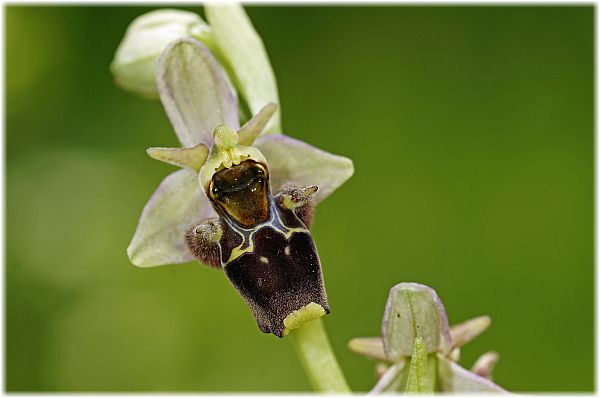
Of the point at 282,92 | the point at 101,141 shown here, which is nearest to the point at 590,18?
the point at 282,92

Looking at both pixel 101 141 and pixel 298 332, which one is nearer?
pixel 298 332

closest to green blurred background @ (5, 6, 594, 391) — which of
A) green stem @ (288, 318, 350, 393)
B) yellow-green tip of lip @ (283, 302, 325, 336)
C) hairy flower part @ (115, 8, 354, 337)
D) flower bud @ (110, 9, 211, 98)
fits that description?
flower bud @ (110, 9, 211, 98)

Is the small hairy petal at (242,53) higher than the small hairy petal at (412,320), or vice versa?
the small hairy petal at (242,53)

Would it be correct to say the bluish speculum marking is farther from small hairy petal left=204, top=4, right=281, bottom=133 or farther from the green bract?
small hairy petal left=204, top=4, right=281, bottom=133

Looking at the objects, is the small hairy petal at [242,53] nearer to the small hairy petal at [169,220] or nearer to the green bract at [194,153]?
the green bract at [194,153]

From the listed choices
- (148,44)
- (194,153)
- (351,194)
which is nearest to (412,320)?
(194,153)

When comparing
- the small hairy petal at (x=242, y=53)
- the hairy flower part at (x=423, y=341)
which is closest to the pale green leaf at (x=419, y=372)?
the hairy flower part at (x=423, y=341)

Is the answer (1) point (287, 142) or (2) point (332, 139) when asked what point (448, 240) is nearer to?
(2) point (332, 139)
